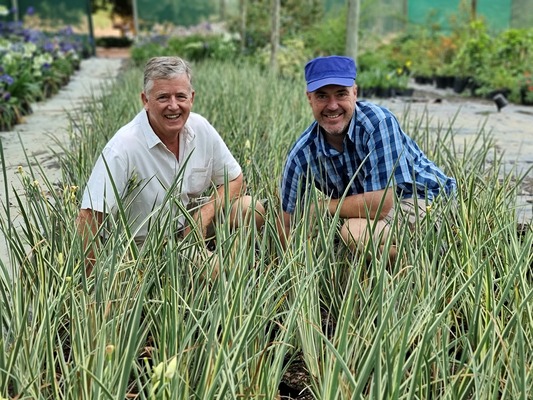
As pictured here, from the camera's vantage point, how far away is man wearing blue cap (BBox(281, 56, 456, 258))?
2.39m

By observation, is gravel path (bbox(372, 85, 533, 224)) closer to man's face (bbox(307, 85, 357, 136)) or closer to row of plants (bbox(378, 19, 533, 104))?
row of plants (bbox(378, 19, 533, 104))

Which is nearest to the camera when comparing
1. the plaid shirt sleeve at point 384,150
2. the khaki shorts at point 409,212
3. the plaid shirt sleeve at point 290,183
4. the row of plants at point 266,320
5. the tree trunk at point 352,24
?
the row of plants at point 266,320

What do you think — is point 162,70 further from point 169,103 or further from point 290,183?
point 290,183

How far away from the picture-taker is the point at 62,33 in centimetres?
1433

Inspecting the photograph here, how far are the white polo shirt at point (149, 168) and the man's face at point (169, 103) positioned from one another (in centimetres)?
5

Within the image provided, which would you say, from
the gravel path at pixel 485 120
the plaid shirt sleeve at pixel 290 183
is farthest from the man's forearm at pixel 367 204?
the gravel path at pixel 485 120

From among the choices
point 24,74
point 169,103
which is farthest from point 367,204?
point 24,74

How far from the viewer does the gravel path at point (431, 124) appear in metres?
3.63

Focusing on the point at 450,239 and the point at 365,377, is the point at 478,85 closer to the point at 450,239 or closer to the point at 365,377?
the point at 450,239

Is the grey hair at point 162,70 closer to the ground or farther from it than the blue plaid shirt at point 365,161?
farther from it

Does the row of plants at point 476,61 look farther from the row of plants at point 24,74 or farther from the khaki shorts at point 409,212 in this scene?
the khaki shorts at point 409,212

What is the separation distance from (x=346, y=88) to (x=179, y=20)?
57.5 feet

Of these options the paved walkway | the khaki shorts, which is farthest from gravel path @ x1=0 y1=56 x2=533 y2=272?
the khaki shorts

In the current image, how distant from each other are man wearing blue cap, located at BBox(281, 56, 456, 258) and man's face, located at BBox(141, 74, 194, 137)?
41 cm
